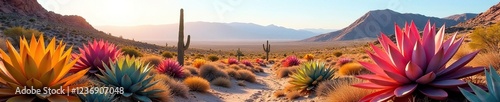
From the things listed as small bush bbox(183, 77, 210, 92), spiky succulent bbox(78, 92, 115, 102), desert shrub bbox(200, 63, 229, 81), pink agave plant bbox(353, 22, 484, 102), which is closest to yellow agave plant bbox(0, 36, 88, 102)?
spiky succulent bbox(78, 92, 115, 102)

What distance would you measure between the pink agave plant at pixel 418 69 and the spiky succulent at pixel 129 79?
3.07 m

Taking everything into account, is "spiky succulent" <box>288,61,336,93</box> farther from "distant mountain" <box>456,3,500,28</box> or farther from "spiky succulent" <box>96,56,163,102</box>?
"distant mountain" <box>456,3,500,28</box>

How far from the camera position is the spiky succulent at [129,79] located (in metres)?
5.13

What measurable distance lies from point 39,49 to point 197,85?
17.5 ft

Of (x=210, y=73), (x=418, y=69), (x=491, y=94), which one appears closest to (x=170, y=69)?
(x=210, y=73)

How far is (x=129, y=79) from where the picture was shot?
5137 millimetres

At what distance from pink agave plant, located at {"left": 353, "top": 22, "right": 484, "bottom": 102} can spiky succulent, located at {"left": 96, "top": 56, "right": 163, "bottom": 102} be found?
121 inches

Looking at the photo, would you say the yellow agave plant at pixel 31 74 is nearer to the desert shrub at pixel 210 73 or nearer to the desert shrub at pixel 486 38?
the desert shrub at pixel 210 73

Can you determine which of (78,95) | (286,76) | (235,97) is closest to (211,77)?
(235,97)

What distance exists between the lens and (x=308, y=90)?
7961 millimetres

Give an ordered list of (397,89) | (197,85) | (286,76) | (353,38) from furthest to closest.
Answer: (353,38), (286,76), (197,85), (397,89)

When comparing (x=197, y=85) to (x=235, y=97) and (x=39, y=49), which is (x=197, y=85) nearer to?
(x=235, y=97)

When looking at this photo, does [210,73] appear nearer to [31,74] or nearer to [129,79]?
[129,79]

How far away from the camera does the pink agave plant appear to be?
354cm
